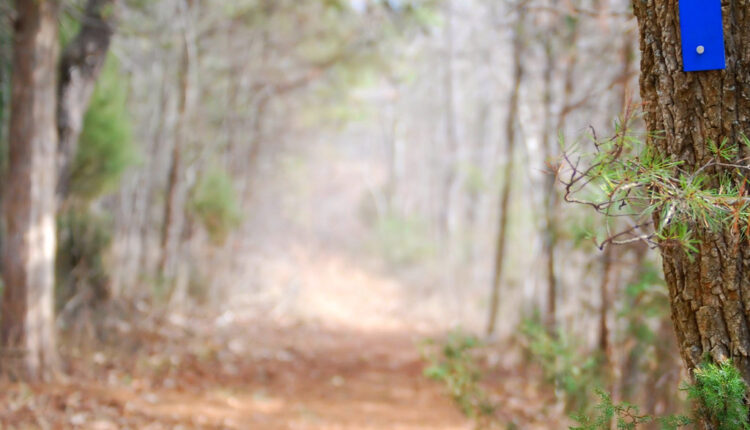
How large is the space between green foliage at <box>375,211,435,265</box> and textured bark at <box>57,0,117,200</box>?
14313 millimetres

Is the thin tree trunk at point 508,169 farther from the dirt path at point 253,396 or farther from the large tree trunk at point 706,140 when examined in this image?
→ the large tree trunk at point 706,140

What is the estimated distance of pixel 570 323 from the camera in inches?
284

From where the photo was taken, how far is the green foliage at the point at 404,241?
2058 centimetres

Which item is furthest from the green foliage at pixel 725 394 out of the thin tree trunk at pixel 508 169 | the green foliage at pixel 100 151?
the green foliage at pixel 100 151

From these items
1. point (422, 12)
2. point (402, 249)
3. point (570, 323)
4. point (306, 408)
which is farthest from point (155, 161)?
point (402, 249)

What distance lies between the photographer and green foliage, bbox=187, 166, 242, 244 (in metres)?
11.9

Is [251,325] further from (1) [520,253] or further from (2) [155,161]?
(1) [520,253]

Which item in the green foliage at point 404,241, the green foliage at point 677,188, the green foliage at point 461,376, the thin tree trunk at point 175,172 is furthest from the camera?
the green foliage at point 404,241

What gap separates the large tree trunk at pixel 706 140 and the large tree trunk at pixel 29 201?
18.2 feet

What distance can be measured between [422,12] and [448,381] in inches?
239

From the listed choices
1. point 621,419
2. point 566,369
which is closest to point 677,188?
point 621,419

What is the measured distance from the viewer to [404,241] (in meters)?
20.9

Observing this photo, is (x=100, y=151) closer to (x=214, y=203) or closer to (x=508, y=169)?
(x=214, y=203)

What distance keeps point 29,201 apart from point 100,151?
10.6 ft
